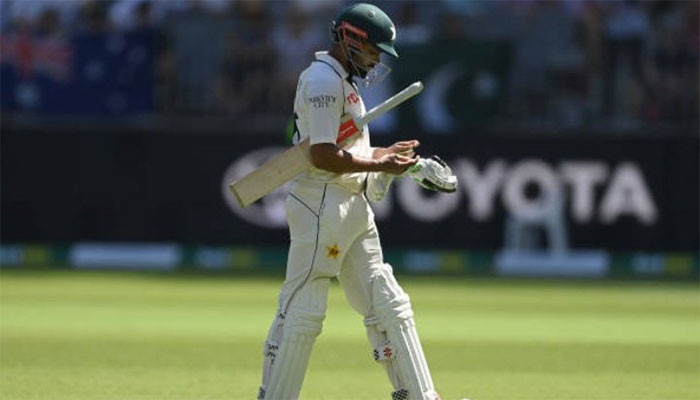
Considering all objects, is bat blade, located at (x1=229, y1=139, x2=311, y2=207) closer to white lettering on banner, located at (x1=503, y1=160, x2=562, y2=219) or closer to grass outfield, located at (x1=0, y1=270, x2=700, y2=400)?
grass outfield, located at (x1=0, y1=270, x2=700, y2=400)

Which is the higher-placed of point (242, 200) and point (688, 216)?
point (242, 200)

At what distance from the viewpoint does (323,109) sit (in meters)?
4.95

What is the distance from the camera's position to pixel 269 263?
1349cm

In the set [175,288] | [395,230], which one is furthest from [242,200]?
[395,230]

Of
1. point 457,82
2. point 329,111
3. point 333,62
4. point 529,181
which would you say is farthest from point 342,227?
point 529,181

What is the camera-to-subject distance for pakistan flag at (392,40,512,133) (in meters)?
13.3

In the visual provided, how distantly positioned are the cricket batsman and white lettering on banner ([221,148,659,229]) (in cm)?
820

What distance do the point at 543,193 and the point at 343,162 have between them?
8648mm

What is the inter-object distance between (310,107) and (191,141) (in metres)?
8.48

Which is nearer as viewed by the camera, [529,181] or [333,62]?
[333,62]

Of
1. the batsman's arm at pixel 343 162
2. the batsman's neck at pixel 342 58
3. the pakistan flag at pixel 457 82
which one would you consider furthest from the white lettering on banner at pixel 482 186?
the batsman's arm at pixel 343 162

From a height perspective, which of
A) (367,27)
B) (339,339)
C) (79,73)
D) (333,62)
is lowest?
(339,339)

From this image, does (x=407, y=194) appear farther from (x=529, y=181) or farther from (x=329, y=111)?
(x=329, y=111)

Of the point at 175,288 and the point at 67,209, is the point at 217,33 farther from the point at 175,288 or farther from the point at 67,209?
the point at 175,288
